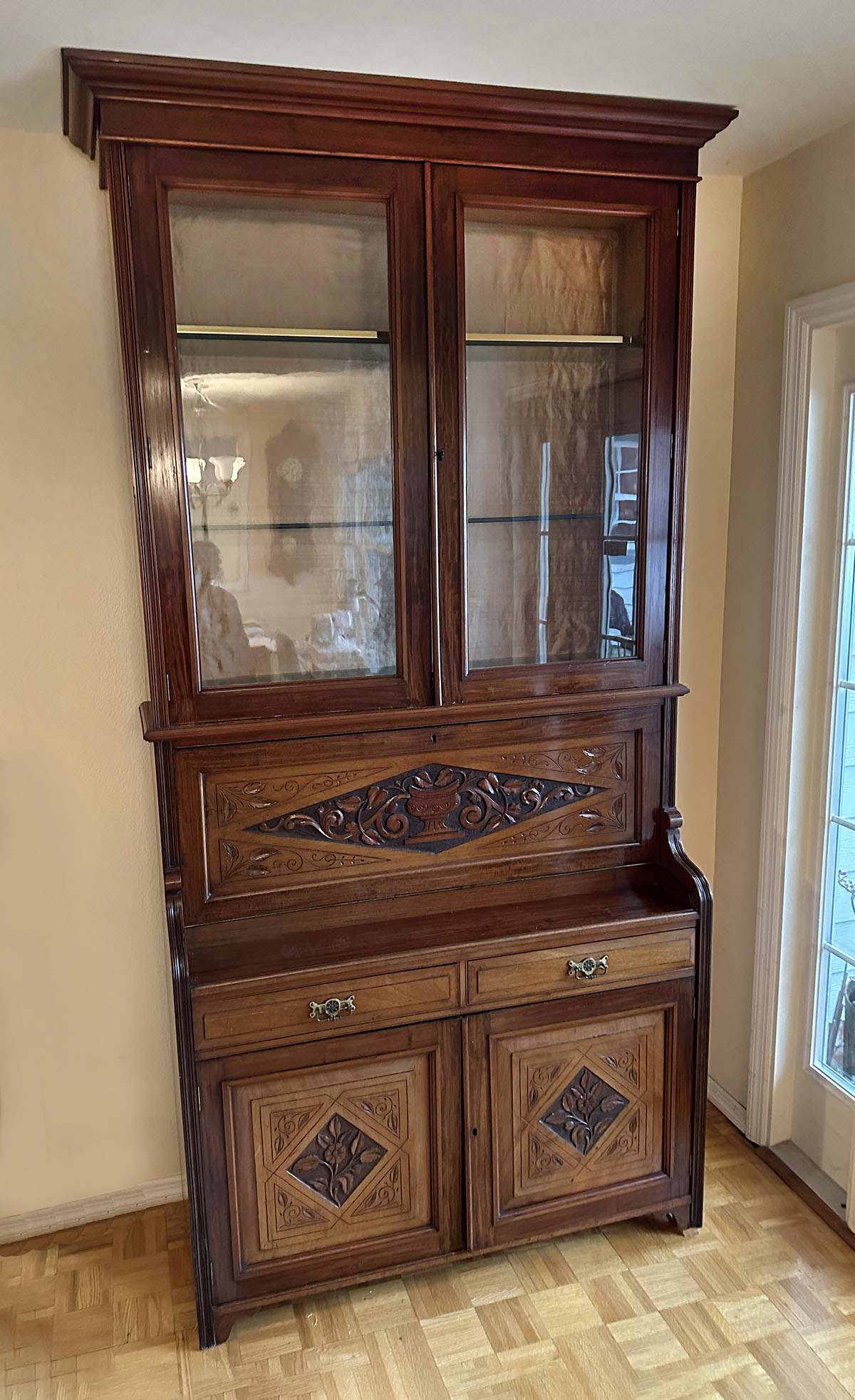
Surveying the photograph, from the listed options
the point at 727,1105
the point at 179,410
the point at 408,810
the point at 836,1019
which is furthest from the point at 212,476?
the point at 727,1105

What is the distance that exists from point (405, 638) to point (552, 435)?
529mm

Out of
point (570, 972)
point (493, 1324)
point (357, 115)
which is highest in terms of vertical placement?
point (357, 115)

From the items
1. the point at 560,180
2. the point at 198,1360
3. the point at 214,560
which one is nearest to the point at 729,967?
the point at 198,1360

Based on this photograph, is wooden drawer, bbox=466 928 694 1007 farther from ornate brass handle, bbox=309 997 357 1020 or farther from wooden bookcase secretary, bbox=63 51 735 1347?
ornate brass handle, bbox=309 997 357 1020

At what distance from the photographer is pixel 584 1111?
7.39ft

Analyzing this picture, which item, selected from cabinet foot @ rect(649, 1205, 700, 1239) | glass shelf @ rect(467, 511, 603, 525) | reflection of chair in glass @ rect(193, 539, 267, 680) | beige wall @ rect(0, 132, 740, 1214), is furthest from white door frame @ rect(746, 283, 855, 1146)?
reflection of chair in glass @ rect(193, 539, 267, 680)

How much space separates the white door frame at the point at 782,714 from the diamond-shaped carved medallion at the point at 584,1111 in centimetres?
53

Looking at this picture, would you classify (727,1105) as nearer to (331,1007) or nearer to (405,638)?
(331,1007)

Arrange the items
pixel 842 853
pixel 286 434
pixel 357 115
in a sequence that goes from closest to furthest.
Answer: pixel 357 115, pixel 286 434, pixel 842 853

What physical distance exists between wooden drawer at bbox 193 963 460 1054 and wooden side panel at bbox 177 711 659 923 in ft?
0.65

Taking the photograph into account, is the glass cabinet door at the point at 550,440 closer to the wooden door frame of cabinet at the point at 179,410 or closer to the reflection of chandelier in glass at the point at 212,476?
the wooden door frame of cabinet at the point at 179,410

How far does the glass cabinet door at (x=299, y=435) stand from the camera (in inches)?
74.5

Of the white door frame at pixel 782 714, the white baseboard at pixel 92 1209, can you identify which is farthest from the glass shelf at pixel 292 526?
the white baseboard at pixel 92 1209

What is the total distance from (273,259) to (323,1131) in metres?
1.72
